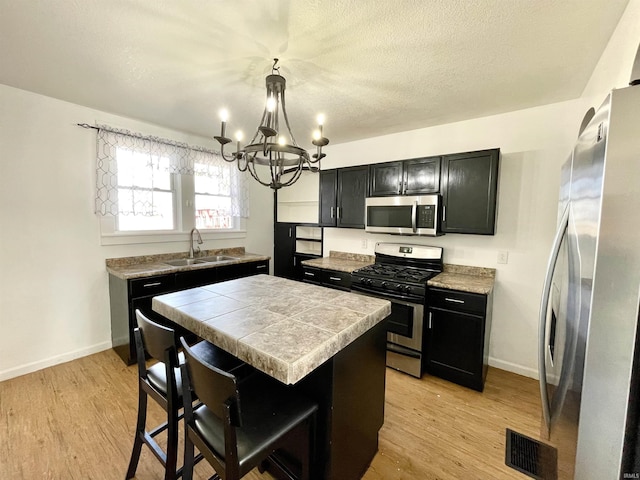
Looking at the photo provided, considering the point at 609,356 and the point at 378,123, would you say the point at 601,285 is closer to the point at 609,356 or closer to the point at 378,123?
the point at 609,356

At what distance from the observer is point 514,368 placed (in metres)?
2.75

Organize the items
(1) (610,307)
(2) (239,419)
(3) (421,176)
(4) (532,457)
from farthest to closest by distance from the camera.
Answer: (3) (421,176) < (4) (532,457) < (2) (239,419) < (1) (610,307)

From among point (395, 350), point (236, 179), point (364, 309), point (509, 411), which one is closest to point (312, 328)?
point (364, 309)

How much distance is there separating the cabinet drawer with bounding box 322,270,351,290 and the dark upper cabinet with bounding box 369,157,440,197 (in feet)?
3.36

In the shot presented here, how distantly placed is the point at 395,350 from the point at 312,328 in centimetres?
178

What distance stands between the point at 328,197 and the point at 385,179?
0.82m

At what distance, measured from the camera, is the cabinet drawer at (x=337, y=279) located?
319 cm

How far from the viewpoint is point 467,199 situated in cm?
265

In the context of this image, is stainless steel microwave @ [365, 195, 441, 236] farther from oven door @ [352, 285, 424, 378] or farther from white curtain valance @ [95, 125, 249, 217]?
white curtain valance @ [95, 125, 249, 217]

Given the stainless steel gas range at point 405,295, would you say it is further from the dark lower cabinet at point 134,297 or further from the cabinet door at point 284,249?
the dark lower cabinet at point 134,297

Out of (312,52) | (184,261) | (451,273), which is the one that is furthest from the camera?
(184,261)

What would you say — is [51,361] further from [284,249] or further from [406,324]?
[406,324]

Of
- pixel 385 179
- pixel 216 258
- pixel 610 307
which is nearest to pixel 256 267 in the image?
pixel 216 258

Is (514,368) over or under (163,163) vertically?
under
